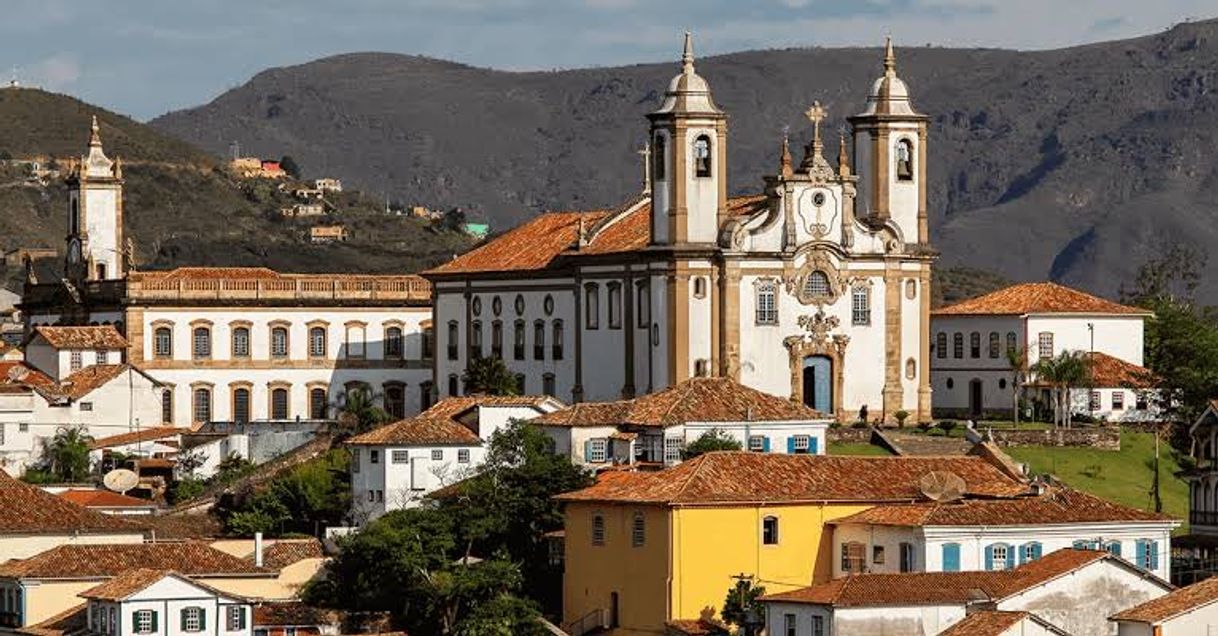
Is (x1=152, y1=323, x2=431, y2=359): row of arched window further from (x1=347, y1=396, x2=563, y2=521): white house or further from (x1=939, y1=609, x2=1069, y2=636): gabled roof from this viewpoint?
(x1=939, y1=609, x2=1069, y2=636): gabled roof

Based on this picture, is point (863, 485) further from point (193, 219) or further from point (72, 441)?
point (193, 219)

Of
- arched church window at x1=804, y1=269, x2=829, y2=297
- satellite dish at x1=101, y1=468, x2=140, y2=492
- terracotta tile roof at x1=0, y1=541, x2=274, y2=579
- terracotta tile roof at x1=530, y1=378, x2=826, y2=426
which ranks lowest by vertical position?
terracotta tile roof at x1=0, y1=541, x2=274, y2=579

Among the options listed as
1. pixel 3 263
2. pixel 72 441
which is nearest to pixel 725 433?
pixel 72 441

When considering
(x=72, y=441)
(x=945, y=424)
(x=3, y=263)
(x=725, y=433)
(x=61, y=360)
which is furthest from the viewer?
(x=3, y=263)

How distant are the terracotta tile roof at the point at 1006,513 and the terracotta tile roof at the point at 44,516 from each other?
19.7 metres

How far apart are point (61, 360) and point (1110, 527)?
4543 centimetres

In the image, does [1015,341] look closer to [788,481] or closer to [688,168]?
[688,168]

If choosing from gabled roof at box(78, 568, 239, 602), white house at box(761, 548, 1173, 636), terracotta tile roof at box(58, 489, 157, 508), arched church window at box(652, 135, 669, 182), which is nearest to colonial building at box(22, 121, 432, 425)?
terracotta tile roof at box(58, 489, 157, 508)

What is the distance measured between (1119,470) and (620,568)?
21.3 metres

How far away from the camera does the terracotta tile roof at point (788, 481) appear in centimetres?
7644

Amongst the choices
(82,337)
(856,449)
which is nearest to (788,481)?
(856,449)

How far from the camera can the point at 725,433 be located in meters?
86.6

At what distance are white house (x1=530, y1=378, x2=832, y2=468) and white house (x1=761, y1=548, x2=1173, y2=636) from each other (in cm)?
1413

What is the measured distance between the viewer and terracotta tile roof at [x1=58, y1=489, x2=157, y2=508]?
93.8 metres
